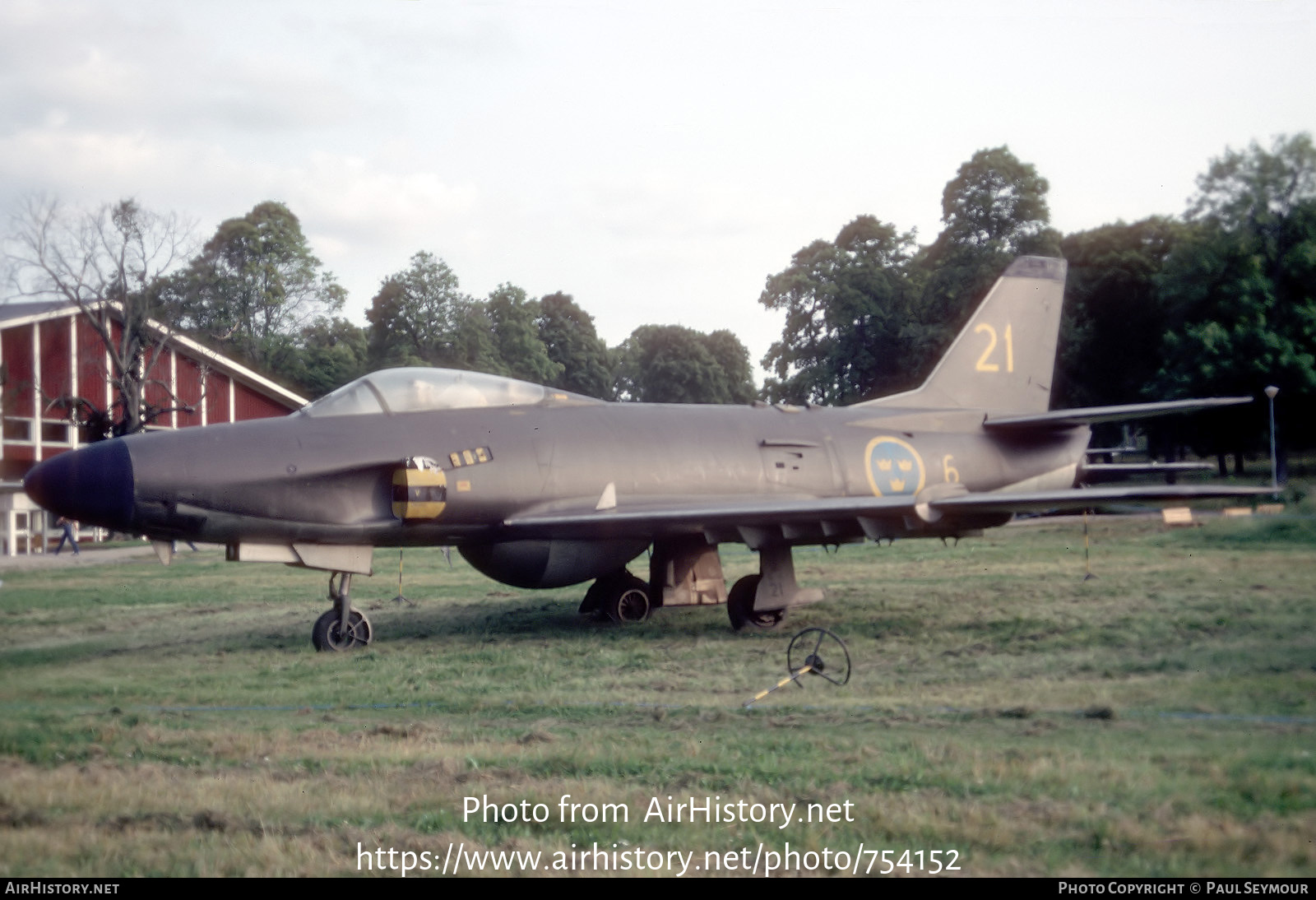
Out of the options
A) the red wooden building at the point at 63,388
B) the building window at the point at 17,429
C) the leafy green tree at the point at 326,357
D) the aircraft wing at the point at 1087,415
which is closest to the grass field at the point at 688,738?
the aircraft wing at the point at 1087,415

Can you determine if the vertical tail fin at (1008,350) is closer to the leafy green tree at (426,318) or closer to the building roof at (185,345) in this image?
the building roof at (185,345)

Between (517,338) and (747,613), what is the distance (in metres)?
43.9

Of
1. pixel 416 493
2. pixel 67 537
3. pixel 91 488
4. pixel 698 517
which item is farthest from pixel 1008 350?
pixel 67 537

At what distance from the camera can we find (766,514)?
9.53 metres

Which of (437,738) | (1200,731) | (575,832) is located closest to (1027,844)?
(575,832)

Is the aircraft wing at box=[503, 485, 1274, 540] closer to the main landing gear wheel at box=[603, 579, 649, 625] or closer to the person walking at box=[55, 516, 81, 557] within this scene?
the main landing gear wheel at box=[603, 579, 649, 625]

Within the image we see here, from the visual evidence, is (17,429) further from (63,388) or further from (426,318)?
(426,318)

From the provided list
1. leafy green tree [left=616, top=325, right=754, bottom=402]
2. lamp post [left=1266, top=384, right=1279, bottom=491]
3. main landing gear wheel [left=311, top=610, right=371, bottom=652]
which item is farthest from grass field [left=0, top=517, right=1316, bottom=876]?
leafy green tree [left=616, top=325, right=754, bottom=402]

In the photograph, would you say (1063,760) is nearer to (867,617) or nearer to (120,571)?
(867,617)

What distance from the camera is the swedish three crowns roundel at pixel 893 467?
38.9ft

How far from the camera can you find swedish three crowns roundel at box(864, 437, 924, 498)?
38.9 ft

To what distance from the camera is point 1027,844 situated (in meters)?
3.52

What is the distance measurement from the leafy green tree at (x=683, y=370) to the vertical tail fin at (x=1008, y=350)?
171 feet

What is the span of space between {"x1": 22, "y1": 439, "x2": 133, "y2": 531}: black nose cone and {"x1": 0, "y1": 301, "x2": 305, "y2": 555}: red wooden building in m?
14.4
